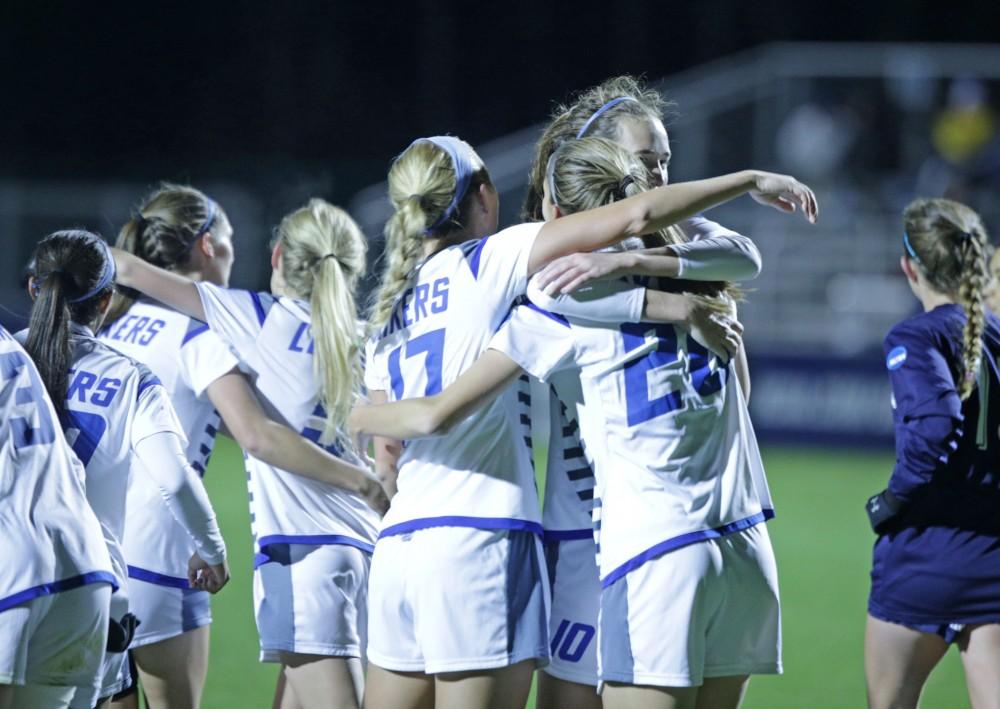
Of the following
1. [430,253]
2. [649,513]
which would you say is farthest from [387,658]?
[430,253]

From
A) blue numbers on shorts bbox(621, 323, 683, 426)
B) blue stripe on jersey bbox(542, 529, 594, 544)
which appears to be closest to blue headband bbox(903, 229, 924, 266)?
blue numbers on shorts bbox(621, 323, 683, 426)

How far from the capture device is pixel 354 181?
64.0ft

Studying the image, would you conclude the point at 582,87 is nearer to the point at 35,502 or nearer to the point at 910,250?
the point at 910,250

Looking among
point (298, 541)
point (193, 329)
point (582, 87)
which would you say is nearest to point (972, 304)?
point (298, 541)

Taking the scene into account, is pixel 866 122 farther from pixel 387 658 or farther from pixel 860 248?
pixel 387 658

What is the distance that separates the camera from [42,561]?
2.99 m

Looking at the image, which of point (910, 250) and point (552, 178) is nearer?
point (552, 178)

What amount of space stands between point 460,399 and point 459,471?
0.21 metres

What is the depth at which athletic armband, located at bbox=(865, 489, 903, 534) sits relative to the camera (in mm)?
4012

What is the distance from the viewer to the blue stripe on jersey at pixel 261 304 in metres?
4.02

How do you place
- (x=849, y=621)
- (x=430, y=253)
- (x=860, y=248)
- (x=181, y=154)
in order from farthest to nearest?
(x=181, y=154), (x=860, y=248), (x=849, y=621), (x=430, y=253)

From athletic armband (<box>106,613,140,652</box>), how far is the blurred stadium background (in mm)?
4475

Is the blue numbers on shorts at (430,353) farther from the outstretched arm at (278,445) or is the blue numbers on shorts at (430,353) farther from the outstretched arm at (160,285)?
the outstretched arm at (160,285)

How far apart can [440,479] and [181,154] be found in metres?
19.6
